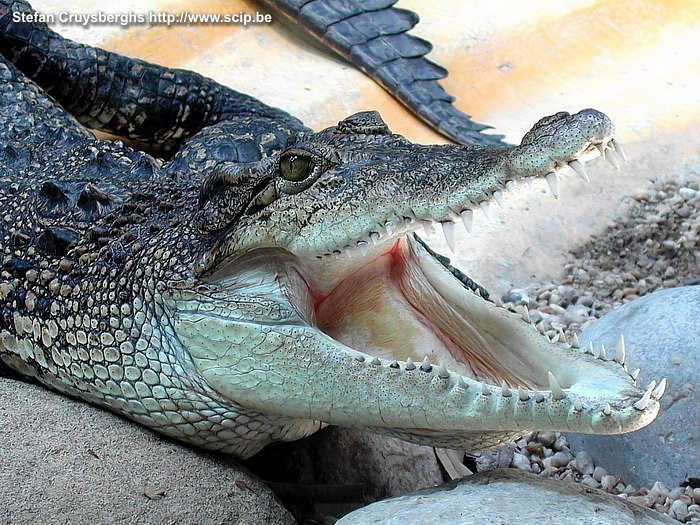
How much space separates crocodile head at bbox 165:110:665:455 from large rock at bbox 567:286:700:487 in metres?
0.67

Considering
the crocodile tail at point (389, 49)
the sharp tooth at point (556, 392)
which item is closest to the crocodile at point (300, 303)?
the sharp tooth at point (556, 392)

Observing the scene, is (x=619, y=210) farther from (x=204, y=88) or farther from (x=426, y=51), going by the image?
(x=204, y=88)

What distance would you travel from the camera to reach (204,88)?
14.3ft

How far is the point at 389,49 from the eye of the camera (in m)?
5.29

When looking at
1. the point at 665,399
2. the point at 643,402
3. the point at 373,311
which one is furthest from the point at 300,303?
the point at 665,399

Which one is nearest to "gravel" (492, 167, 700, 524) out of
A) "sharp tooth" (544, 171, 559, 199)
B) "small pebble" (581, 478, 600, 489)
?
"small pebble" (581, 478, 600, 489)

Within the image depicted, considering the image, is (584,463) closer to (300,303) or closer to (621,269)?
(300,303)

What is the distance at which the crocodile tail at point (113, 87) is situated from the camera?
4.29 meters

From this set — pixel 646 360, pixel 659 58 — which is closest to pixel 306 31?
Answer: pixel 659 58

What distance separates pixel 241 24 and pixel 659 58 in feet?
8.43

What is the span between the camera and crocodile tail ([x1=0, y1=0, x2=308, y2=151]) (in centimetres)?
429

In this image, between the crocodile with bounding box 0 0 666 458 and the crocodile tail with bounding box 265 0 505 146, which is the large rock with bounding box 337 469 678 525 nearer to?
the crocodile with bounding box 0 0 666 458

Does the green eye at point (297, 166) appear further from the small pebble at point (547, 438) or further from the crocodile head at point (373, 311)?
the small pebble at point (547, 438)

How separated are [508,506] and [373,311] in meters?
0.74
